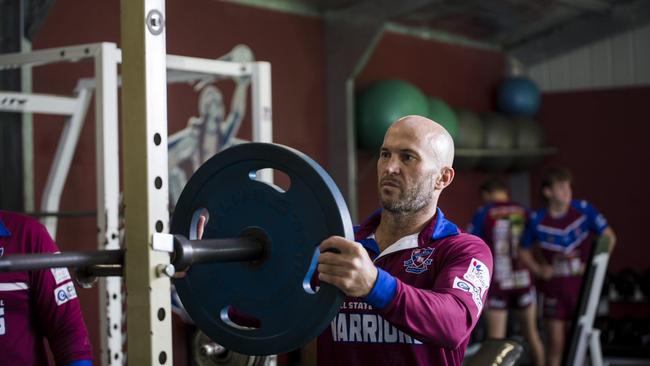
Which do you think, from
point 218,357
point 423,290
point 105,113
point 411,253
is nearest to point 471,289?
point 423,290

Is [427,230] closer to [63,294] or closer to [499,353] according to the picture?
[499,353]

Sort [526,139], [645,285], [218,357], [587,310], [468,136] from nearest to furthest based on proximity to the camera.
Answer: [218,357] → [587,310] → [645,285] → [468,136] → [526,139]

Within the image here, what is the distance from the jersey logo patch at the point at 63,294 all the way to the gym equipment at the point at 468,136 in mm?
5317

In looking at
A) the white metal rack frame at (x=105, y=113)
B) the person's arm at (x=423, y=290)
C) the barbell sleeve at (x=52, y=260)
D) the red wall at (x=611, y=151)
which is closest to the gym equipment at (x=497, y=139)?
the red wall at (x=611, y=151)

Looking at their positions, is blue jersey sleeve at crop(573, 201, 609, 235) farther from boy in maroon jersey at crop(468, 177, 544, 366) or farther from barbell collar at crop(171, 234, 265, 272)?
barbell collar at crop(171, 234, 265, 272)

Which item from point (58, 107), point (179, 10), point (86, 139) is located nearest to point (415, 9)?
point (179, 10)

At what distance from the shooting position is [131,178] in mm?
1340

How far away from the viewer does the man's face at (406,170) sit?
1.87 m

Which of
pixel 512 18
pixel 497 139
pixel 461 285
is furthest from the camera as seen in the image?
Answer: pixel 512 18

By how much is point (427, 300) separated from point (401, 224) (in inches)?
20.2

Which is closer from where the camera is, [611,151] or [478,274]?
[478,274]

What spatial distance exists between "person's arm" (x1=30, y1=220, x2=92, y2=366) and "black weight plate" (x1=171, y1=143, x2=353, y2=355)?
55cm

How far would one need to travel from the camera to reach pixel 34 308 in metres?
1.94

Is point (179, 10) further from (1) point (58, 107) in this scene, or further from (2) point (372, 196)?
(2) point (372, 196)
